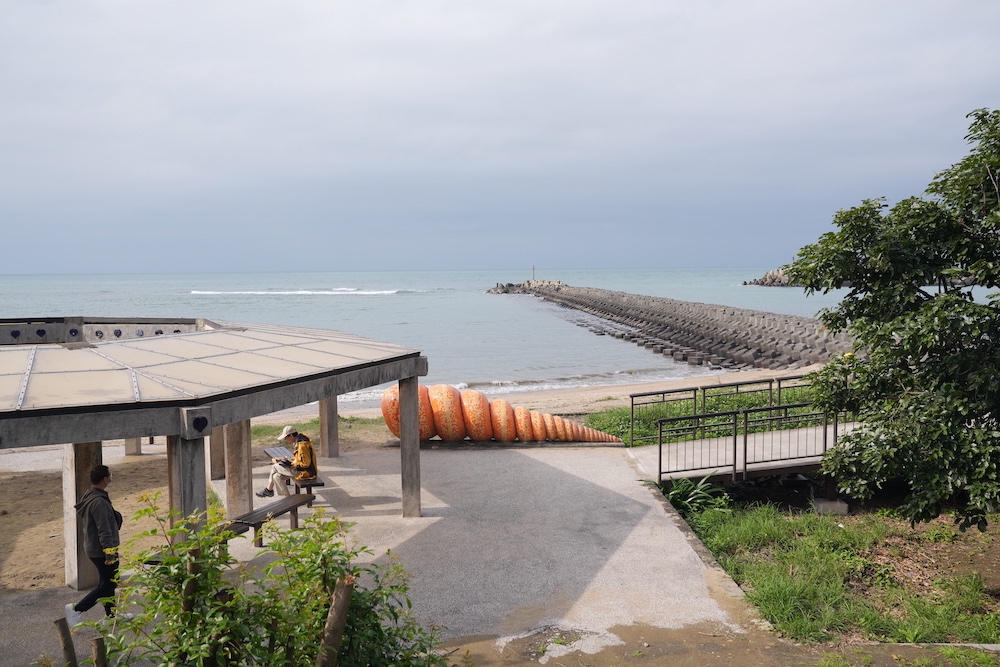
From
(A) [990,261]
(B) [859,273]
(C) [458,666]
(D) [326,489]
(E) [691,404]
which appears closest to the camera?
(C) [458,666]

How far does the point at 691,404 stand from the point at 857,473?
11237mm

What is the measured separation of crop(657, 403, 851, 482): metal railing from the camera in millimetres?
11781

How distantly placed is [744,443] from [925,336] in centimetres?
542

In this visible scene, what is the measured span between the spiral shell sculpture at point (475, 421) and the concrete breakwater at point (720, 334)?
38.2 feet

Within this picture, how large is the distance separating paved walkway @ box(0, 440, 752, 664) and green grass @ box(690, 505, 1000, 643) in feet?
1.84

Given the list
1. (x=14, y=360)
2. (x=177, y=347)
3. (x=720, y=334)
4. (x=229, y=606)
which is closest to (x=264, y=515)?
(x=177, y=347)

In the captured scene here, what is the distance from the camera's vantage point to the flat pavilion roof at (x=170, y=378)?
605cm

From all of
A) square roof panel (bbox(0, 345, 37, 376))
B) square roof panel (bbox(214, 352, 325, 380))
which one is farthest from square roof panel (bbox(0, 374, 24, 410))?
square roof panel (bbox(214, 352, 325, 380))

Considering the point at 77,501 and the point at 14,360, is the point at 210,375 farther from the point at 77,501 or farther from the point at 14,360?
the point at 77,501

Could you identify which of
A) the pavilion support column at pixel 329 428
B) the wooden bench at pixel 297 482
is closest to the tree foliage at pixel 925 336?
the wooden bench at pixel 297 482

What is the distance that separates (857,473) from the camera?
7.54 m

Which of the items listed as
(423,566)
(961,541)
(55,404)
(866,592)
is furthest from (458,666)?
(961,541)

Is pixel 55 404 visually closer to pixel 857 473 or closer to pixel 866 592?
pixel 857 473

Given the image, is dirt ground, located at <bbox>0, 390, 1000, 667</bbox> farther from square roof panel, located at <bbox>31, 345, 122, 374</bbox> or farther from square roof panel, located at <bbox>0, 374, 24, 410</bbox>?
square roof panel, located at <bbox>0, 374, 24, 410</bbox>
